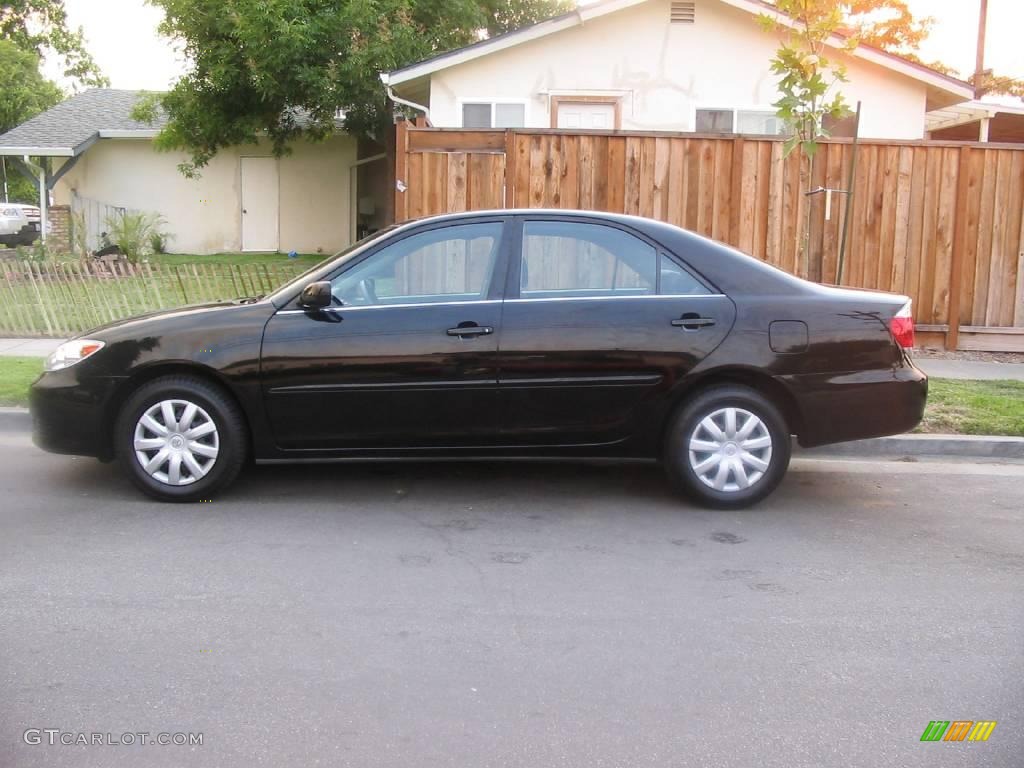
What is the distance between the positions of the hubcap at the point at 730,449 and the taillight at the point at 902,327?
0.97 meters

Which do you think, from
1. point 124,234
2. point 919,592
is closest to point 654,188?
point 919,592

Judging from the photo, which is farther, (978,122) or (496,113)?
(978,122)

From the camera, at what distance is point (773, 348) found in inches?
237

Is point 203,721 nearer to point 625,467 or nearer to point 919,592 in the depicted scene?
point 919,592

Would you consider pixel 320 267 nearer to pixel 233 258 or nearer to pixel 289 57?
pixel 289 57

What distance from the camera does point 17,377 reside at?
8969 mm

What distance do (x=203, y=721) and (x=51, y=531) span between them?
2492 mm

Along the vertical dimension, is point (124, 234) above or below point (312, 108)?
below

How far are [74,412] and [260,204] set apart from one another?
1876 cm

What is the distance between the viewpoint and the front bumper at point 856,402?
608 centimetres

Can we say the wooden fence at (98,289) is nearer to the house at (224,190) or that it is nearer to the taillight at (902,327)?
the taillight at (902,327)

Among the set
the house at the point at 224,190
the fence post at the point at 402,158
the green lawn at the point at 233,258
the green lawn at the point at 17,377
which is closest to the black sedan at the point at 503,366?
the green lawn at the point at 17,377

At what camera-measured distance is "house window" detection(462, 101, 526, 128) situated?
14430 millimetres

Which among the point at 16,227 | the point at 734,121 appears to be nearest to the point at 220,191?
the point at 16,227
